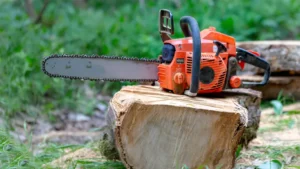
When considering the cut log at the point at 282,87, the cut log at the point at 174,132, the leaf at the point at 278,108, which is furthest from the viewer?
the cut log at the point at 282,87

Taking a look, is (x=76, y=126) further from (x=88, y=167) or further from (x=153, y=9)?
(x=153, y=9)

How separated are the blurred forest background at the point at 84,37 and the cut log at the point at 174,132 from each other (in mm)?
1606

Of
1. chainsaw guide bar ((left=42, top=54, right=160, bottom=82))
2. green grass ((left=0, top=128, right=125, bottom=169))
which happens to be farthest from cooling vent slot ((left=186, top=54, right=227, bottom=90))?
green grass ((left=0, top=128, right=125, bottom=169))

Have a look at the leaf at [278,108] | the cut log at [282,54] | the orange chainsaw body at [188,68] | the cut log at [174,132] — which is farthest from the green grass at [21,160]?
the cut log at [282,54]

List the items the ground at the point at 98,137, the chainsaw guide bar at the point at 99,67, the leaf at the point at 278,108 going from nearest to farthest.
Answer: the chainsaw guide bar at the point at 99,67 → the ground at the point at 98,137 → the leaf at the point at 278,108

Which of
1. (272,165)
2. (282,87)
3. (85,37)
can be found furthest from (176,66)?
(85,37)

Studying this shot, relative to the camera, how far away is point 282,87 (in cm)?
452

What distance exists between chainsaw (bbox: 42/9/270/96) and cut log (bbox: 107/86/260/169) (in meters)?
0.24

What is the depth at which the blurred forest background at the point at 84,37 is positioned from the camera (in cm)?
454

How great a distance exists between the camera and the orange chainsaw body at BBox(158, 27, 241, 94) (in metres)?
2.64

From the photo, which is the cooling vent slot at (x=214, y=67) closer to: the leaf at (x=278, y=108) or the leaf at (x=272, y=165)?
the leaf at (x=272, y=165)

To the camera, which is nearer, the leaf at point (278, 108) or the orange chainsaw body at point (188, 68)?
the orange chainsaw body at point (188, 68)

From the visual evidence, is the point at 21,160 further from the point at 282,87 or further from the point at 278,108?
the point at 282,87

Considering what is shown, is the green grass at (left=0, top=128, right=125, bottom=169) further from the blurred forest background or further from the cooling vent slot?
the blurred forest background
